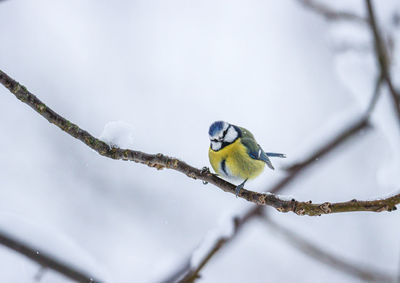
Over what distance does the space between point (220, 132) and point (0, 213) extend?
63.9 inches

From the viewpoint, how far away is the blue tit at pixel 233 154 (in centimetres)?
263

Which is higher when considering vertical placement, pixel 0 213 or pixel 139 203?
pixel 139 203

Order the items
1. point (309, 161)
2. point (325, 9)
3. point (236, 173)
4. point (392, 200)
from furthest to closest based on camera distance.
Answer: point (325, 9) < point (236, 173) < point (309, 161) < point (392, 200)

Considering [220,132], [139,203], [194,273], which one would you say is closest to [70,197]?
[139,203]

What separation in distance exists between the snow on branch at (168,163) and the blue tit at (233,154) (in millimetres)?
1010

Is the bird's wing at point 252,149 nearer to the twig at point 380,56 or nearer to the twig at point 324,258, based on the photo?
the twig at point 324,258

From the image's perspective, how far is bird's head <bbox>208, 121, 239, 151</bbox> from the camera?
2.68m

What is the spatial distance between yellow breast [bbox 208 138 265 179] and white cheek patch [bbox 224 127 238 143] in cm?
3

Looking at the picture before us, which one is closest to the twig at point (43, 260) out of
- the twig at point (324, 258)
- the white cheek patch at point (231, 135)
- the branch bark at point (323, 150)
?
the branch bark at point (323, 150)

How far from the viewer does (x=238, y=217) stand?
76.9 inches

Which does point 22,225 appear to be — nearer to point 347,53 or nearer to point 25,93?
point 25,93

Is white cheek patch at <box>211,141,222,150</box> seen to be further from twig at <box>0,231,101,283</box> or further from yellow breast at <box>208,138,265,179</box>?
twig at <box>0,231,101,283</box>

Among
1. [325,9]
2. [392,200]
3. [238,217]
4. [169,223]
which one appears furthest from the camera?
[169,223]

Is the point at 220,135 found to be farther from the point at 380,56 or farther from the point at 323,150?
the point at 380,56
